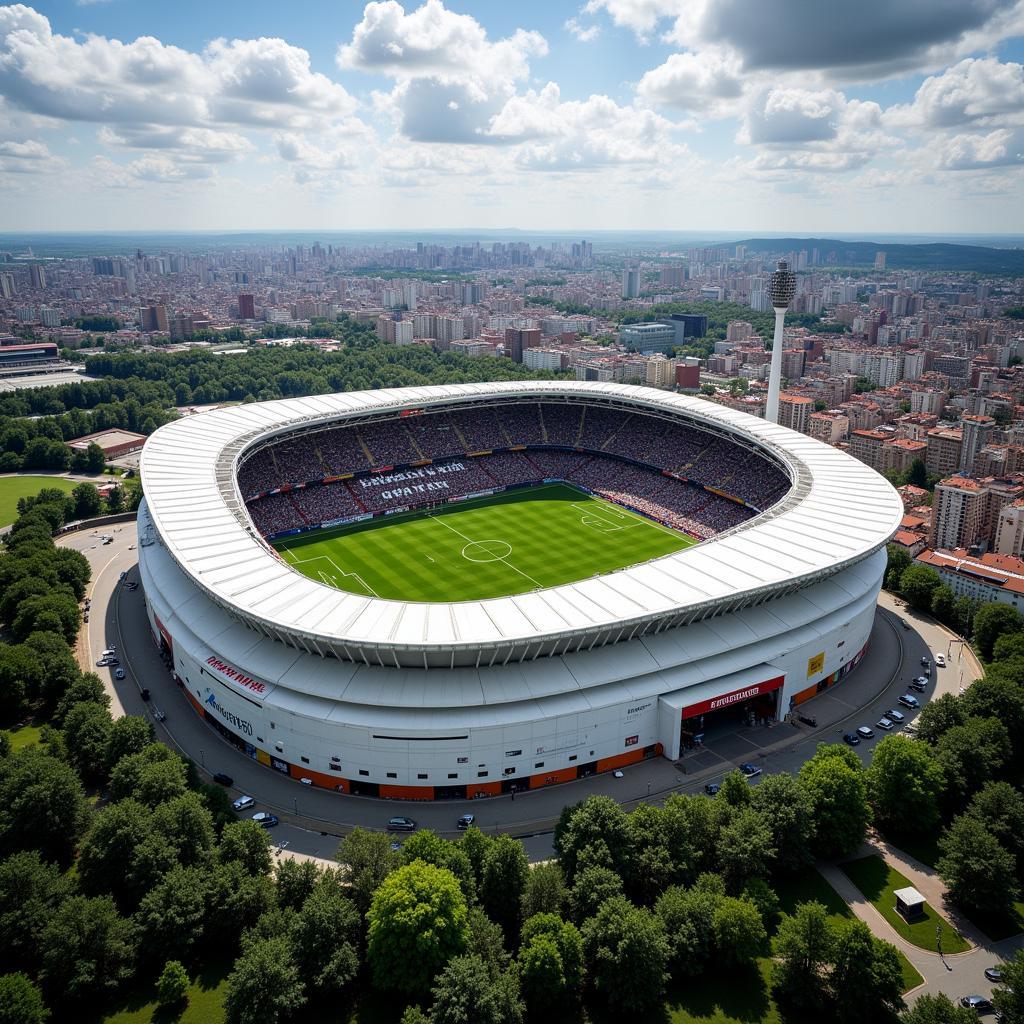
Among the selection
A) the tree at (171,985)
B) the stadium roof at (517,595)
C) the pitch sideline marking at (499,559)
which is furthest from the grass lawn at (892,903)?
the pitch sideline marking at (499,559)

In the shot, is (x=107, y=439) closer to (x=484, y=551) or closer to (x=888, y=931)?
(x=484, y=551)

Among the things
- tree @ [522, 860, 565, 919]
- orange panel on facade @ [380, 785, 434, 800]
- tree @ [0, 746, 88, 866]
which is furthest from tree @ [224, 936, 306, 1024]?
tree @ [0, 746, 88, 866]

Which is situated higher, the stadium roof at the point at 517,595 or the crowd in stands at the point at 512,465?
the stadium roof at the point at 517,595

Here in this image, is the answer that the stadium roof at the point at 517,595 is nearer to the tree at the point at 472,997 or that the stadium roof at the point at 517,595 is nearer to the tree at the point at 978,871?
the tree at the point at 472,997

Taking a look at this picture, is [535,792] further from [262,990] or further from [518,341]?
[518,341]

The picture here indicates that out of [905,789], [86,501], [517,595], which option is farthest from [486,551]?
[86,501]

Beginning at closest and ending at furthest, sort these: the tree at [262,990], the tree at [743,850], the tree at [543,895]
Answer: the tree at [262,990]
the tree at [543,895]
the tree at [743,850]

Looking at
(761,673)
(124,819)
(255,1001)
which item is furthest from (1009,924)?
(124,819)

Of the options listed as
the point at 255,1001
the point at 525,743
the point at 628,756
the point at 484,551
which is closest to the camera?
the point at 255,1001
